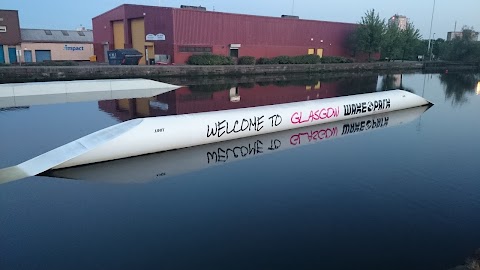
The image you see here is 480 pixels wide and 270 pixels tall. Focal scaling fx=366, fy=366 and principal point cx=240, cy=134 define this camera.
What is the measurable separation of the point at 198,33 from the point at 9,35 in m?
26.6

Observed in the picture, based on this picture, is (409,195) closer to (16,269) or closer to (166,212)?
(166,212)

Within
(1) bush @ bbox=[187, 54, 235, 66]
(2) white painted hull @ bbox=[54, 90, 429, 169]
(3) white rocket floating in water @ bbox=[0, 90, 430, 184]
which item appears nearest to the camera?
(3) white rocket floating in water @ bbox=[0, 90, 430, 184]

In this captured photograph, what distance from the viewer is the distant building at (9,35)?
48062 millimetres

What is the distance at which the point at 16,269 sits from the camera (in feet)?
19.9

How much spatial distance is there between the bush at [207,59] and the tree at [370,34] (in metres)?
25.2

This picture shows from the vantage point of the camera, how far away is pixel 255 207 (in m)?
8.39

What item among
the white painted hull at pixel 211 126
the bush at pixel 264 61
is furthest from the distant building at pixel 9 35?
the white painted hull at pixel 211 126

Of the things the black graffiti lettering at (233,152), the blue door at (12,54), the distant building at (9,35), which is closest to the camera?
the black graffiti lettering at (233,152)

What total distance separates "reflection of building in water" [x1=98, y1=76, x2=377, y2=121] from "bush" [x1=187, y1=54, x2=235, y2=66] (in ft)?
35.7

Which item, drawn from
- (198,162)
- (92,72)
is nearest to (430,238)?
(198,162)

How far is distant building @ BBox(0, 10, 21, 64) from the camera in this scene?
48062 millimetres

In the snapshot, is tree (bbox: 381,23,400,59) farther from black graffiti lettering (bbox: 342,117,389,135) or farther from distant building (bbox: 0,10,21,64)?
distant building (bbox: 0,10,21,64)

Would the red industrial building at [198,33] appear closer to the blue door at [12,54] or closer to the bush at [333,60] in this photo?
the bush at [333,60]

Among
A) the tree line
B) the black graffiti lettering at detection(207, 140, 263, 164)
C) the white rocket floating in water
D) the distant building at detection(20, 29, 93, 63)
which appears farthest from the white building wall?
the black graffiti lettering at detection(207, 140, 263, 164)
